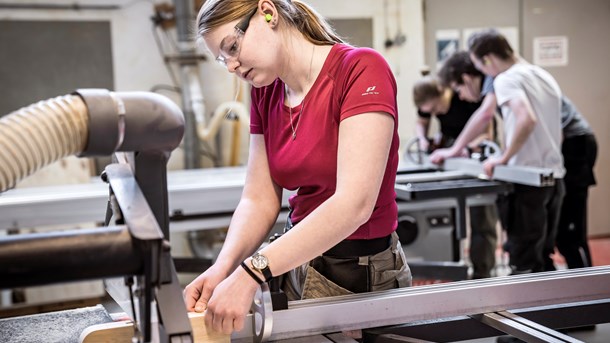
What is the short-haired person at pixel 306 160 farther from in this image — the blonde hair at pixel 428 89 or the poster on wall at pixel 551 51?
the poster on wall at pixel 551 51

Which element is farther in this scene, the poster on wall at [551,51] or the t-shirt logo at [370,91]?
the poster on wall at [551,51]

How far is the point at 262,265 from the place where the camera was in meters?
1.11

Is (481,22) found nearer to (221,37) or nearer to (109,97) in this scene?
(221,37)

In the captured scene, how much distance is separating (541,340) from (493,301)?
0.58 feet

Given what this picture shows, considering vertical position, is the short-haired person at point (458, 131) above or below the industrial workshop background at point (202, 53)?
below

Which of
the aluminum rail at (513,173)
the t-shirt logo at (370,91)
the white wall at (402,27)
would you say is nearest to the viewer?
the t-shirt logo at (370,91)

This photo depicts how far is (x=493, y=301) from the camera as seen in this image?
4.06 feet

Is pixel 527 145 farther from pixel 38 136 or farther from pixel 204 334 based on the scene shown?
pixel 38 136

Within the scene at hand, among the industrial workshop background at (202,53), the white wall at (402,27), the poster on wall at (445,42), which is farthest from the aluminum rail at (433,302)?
the poster on wall at (445,42)

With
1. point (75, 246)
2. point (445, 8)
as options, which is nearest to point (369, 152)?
point (75, 246)

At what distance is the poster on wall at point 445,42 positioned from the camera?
16.6 feet

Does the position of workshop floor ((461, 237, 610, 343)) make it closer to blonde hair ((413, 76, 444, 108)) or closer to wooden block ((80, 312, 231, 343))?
blonde hair ((413, 76, 444, 108))

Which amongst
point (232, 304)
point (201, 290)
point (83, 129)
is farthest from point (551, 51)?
point (83, 129)

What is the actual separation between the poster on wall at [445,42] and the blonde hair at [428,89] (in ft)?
4.32
